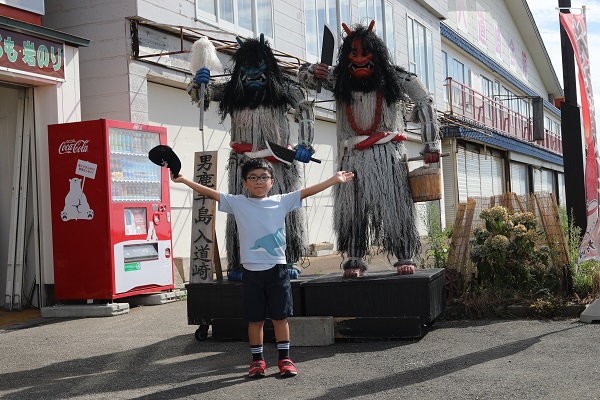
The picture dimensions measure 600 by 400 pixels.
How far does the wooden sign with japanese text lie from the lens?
6496mm

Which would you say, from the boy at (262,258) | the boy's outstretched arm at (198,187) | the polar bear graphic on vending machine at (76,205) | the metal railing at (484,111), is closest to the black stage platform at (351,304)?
the boy at (262,258)

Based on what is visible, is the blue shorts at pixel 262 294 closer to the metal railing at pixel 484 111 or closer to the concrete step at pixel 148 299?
the concrete step at pixel 148 299

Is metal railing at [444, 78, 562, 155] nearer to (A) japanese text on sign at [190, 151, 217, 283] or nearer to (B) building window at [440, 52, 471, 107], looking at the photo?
(B) building window at [440, 52, 471, 107]

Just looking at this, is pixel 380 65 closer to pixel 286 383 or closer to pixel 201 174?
pixel 201 174

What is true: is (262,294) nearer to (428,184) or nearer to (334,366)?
(334,366)

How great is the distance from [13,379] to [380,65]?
12.1 ft

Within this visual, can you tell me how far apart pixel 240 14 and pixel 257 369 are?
26.0 feet

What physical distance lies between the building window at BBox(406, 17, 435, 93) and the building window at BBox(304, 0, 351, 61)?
337 cm

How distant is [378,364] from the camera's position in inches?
199

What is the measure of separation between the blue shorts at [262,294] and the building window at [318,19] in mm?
9012

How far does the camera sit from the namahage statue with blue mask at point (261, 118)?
6379 mm

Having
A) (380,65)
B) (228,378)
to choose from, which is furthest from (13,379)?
(380,65)

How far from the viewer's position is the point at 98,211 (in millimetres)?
8172

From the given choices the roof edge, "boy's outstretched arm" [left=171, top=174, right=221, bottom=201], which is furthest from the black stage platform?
the roof edge
